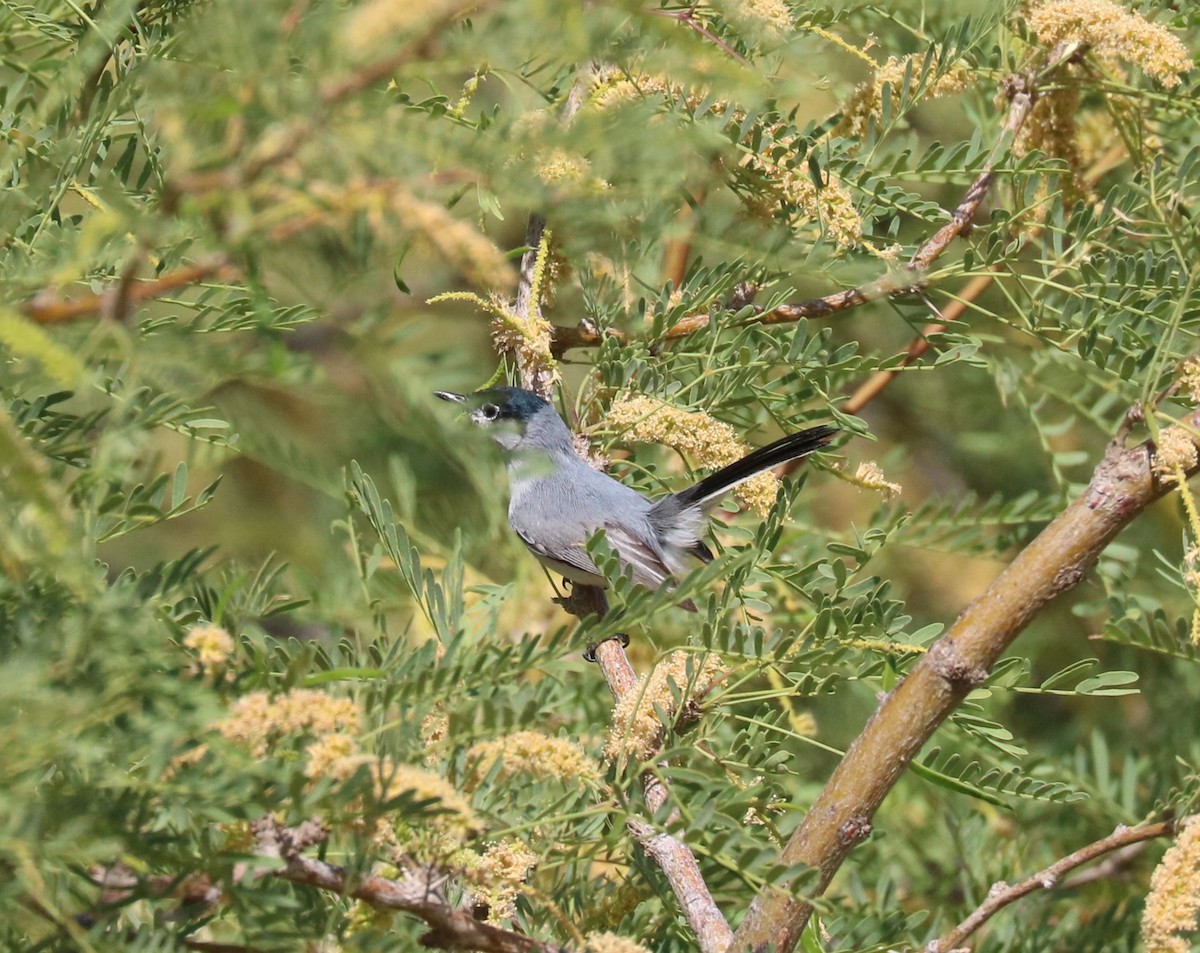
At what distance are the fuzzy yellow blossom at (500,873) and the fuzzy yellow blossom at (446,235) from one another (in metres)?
0.62

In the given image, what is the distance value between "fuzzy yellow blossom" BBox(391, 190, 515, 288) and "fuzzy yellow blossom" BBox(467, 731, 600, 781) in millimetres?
481

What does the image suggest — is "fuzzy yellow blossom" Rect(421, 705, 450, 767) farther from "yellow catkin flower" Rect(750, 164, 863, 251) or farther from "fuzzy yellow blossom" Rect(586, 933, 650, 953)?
"yellow catkin flower" Rect(750, 164, 863, 251)

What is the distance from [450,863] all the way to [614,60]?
2.77ft

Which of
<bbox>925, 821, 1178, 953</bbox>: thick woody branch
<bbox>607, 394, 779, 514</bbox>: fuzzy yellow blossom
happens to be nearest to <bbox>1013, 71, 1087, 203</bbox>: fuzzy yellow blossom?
<bbox>607, 394, 779, 514</bbox>: fuzzy yellow blossom

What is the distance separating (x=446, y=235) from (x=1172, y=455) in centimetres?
95

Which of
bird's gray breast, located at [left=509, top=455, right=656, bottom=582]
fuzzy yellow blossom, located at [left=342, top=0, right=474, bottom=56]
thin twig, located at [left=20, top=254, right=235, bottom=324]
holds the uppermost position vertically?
fuzzy yellow blossom, located at [left=342, top=0, right=474, bottom=56]

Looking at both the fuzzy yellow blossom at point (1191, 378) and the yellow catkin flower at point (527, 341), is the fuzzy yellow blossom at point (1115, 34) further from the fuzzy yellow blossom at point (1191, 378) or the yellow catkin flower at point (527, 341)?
the yellow catkin flower at point (527, 341)

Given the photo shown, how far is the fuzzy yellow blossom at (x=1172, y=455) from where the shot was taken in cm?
140

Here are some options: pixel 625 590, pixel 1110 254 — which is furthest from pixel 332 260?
pixel 1110 254

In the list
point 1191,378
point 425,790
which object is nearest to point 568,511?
point 1191,378

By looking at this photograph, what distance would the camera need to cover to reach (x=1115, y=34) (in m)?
1.86

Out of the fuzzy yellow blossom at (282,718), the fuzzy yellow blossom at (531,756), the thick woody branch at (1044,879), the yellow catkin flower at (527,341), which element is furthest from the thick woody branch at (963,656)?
the yellow catkin flower at (527,341)

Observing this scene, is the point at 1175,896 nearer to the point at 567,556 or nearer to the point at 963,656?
the point at 963,656

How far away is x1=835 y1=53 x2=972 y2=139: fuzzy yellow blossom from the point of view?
192 cm
